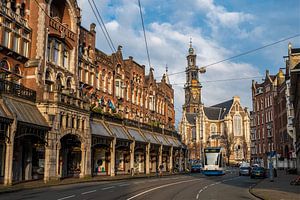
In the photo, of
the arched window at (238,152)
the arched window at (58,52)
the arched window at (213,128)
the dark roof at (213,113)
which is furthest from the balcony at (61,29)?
the dark roof at (213,113)

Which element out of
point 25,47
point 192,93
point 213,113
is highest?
point 192,93

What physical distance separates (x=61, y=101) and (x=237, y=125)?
354 feet

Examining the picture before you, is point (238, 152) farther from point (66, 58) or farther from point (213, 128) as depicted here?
point (66, 58)

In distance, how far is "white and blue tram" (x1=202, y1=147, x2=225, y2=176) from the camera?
152 ft

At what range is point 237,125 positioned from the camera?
132875 millimetres

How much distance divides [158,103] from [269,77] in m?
34.0

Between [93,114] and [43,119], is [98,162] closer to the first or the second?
[93,114]

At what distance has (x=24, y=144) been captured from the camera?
102 feet

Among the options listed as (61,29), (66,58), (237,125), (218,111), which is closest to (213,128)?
(218,111)

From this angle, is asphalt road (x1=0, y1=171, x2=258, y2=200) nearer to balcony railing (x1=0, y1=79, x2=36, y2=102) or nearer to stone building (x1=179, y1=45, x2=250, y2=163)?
balcony railing (x1=0, y1=79, x2=36, y2=102)

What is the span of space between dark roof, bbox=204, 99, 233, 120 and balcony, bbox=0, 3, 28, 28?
110 m

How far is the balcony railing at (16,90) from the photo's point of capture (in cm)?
2747

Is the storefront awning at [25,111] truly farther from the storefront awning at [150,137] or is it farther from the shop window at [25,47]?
the storefront awning at [150,137]

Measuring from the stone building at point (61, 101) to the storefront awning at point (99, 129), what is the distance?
150 millimetres
